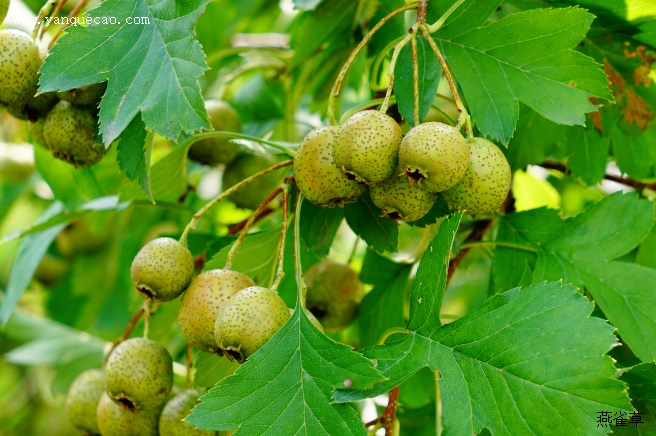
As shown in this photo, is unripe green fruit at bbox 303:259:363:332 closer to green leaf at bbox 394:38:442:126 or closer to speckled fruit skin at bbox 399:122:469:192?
green leaf at bbox 394:38:442:126

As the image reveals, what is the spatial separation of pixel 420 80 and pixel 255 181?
729 millimetres

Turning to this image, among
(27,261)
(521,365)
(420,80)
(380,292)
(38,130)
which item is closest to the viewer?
(521,365)

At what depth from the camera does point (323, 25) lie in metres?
2.32

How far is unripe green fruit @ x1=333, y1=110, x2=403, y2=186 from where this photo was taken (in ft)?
4.63

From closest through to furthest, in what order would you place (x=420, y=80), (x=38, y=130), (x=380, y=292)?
(x=420, y=80)
(x=38, y=130)
(x=380, y=292)

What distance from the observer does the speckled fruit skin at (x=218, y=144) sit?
2219 mm

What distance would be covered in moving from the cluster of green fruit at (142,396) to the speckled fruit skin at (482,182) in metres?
0.83

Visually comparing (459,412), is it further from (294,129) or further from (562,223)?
(294,129)

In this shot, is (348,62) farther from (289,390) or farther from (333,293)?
(333,293)

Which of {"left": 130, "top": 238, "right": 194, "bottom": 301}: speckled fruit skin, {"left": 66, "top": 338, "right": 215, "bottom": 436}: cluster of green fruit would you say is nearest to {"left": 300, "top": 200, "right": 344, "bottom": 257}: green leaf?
{"left": 130, "top": 238, "right": 194, "bottom": 301}: speckled fruit skin

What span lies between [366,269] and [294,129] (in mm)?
810

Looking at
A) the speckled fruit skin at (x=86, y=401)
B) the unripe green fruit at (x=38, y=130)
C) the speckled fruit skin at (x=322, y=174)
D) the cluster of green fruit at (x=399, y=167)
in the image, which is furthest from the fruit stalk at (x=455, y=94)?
the speckled fruit skin at (x=86, y=401)

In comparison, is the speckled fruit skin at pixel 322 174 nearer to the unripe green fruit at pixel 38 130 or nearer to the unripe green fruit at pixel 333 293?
the unripe green fruit at pixel 333 293

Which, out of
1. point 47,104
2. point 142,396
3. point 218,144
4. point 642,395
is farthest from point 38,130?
point 642,395
